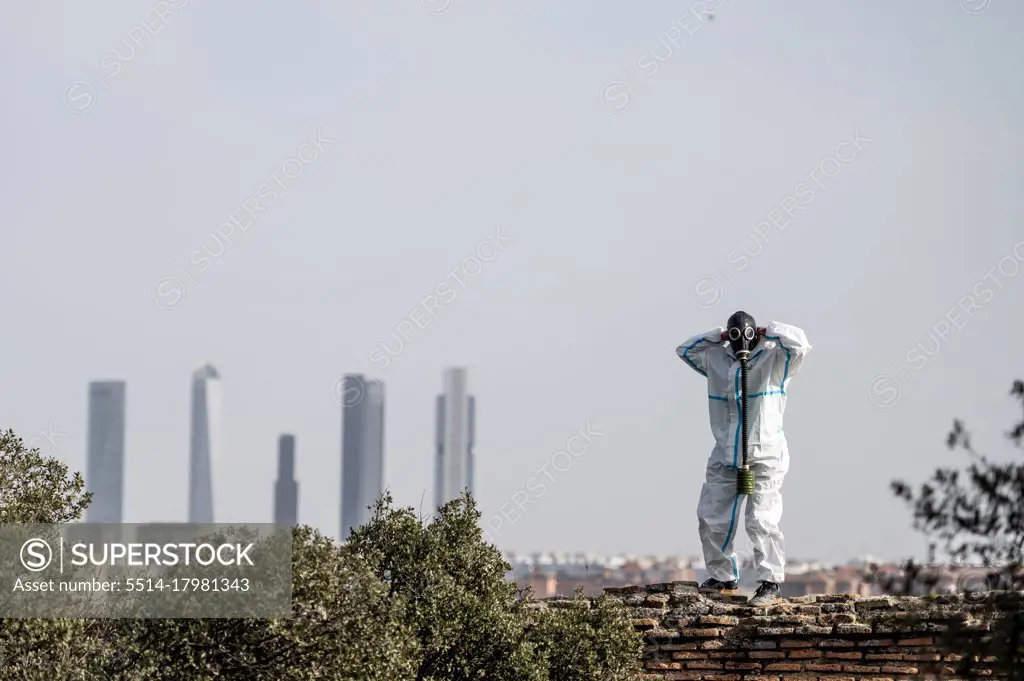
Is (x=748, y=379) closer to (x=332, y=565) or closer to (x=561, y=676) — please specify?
(x=561, y=676)

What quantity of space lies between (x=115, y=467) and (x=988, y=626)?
147077 mm

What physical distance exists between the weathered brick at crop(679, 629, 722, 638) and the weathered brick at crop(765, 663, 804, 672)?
1.84 ft

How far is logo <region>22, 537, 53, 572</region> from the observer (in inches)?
466

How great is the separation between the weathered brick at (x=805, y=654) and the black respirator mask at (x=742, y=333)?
2.86m

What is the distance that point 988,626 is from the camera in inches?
334

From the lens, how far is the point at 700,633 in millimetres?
15750

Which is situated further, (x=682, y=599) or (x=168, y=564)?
(x=682, y=599)

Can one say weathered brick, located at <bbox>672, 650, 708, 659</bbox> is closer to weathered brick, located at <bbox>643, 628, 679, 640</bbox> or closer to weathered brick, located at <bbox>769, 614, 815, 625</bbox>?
weathered brick, located at <bbox>643, 628, 679, 640</bbox>

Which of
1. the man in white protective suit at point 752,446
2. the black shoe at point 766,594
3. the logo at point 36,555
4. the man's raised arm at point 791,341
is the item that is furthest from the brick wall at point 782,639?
the logo at point 36,555

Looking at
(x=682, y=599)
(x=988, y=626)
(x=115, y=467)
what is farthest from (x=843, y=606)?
(x=115, y=467)

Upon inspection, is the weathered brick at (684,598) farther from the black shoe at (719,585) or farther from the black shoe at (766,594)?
the black shoe at (766,594)

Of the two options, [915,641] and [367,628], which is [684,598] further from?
[367,628]

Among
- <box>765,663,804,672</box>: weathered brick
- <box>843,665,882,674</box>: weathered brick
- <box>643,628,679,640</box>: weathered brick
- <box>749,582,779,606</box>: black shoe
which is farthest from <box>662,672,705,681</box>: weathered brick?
<box>843,665,882,674</box>: weathered brick

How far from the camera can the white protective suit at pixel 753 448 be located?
53.2ft
